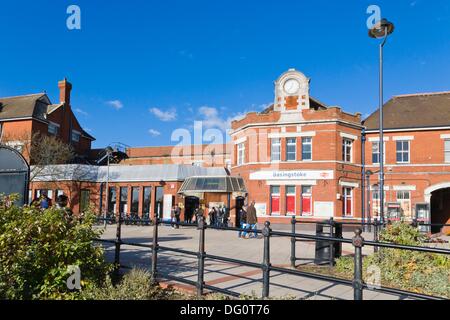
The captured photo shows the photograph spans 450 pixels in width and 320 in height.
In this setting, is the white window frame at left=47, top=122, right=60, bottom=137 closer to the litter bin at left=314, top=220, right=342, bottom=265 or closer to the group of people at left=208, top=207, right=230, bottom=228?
the group of people at left=208, top=207, right=230, bottom=228

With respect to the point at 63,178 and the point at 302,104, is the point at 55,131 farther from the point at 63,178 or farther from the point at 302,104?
the point at 302,104

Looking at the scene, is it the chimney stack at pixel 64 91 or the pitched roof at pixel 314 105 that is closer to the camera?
the pitched roof at pixel 314 105

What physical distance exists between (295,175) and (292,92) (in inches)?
258

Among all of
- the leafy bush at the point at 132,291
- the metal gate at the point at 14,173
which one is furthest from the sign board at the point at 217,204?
the leafy bush at the point at 132,291

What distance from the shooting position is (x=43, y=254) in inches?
197

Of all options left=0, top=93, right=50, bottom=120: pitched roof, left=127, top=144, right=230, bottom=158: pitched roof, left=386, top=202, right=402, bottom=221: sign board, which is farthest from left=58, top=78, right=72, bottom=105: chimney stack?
left=386, top=202, right=402, bottom=221: sign board

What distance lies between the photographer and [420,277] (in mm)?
7004

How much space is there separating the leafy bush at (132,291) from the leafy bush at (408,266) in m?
4.07

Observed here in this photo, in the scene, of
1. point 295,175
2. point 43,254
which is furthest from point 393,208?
point 43,254

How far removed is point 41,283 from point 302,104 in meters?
25.5

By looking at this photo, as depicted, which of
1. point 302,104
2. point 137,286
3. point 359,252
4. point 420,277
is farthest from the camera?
point 302,104

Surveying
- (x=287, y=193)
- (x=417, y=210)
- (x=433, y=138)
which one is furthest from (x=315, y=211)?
(x=433, y=138)

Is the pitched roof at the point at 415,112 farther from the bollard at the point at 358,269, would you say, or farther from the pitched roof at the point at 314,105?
the bollard at the point at 358,269

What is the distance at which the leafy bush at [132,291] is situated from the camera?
191 inches
